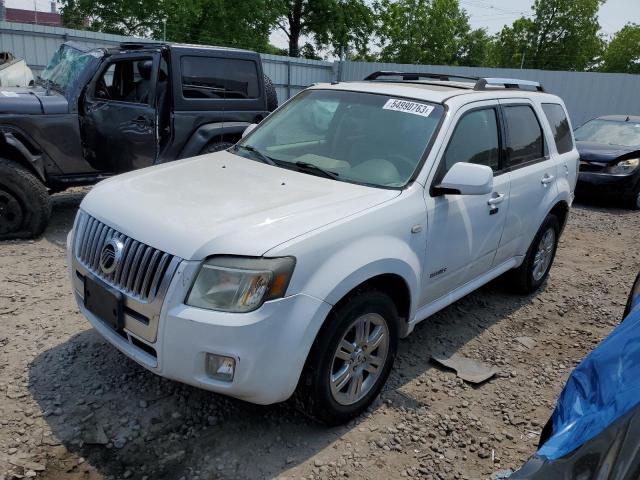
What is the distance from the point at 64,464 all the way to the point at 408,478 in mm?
1668

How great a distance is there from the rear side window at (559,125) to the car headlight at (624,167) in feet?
15.9

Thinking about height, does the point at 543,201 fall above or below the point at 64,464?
above

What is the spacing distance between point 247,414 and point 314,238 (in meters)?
1.16

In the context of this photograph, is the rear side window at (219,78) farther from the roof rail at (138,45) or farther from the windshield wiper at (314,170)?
the windshield wiper at (314,170)

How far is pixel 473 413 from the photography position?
3244 mm

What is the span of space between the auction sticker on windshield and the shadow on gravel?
5.63ft

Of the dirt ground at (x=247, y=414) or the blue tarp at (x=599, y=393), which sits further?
the dirt ground at (x=247, y=414)

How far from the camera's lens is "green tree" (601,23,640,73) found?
147ft

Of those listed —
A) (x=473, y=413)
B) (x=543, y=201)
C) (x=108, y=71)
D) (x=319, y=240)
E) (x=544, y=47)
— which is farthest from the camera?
(x=544, y=47)

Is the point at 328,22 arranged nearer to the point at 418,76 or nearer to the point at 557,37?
the point at 557,37

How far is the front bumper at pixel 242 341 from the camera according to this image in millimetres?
2350

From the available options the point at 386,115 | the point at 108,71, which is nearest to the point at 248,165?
the point at 386,115

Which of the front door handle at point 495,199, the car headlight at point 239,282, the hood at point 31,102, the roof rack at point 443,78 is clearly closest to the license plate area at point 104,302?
the car headlight at point 239,282

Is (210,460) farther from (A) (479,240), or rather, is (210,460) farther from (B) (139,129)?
(B) (139,129)
